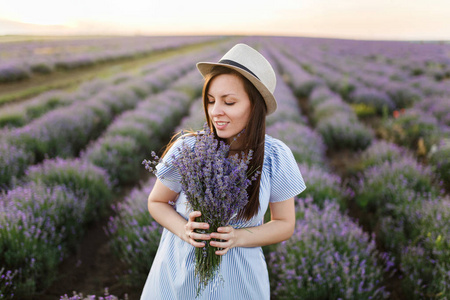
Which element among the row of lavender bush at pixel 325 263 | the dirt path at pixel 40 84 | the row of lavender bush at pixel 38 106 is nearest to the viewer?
the row of lavender bush at pixel 325 263

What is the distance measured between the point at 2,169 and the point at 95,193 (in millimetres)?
1283

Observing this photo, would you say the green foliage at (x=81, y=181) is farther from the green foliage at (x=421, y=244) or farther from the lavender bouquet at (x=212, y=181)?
the green foliage at (x=421, y=244)

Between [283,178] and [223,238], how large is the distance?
444mm

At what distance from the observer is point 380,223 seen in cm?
330

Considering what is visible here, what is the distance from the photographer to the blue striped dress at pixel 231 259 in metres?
1.29

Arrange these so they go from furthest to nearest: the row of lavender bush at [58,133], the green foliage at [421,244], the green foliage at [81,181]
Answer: the row of lavender bush at [58,133], the green foliage at [81,181], the green foliage at [421,244]

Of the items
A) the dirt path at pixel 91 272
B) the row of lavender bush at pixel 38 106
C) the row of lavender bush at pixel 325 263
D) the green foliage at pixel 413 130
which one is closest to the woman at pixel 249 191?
the row of lavender bush at pixel 325 263

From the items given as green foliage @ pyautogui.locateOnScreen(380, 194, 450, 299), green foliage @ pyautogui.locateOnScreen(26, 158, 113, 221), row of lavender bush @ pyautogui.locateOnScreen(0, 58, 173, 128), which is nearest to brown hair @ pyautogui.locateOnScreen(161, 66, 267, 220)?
green foliage @ pyautogui.locateOnScreen(380, 194, 450, 299)

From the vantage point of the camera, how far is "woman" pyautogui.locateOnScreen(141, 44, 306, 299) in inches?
48.8

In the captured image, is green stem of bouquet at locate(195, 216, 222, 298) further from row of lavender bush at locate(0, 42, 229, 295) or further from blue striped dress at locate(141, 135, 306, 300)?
row of lavender bush at locate(0, 42, 229, 295)

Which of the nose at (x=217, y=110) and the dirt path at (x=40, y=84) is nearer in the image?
the nose at (x=217, y=110)

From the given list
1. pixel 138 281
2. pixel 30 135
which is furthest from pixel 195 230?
pixel 30 135

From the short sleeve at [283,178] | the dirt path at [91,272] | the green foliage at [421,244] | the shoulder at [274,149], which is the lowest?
the dirt path at [91,272]

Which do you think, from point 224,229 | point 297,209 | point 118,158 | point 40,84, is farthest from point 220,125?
point 40,84
